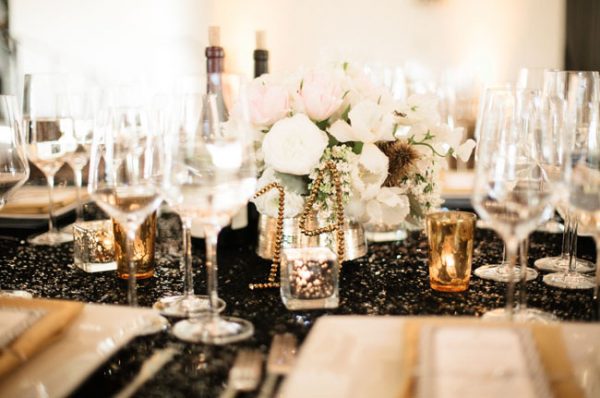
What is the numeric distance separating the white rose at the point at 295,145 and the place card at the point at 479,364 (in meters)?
0.48

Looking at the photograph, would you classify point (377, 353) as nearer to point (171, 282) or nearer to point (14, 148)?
point (171, 282)

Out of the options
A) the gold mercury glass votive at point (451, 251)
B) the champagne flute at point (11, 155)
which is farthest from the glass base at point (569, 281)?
the champagne flute at point (11, 155)

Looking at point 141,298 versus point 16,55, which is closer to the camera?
point 141,298

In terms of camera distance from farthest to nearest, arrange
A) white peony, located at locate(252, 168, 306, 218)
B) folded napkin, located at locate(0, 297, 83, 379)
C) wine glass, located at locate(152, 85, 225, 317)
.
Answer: white peony, located at locate(252, 168, 306, 218) < wine glass, located at locate(152, 85, 225, 317) < folded napkin, located at locate(0, 297, 83, 379)

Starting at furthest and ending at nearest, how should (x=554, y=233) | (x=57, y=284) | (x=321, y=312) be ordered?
1. (x=554, y=233)
2. (x=57, y=284)
3. (x=321, y=312)

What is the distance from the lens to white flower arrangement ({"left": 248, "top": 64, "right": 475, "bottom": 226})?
124 centimetres

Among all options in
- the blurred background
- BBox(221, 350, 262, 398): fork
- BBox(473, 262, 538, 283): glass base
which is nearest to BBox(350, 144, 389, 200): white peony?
BBox(473, 262, 538, 283): glass base

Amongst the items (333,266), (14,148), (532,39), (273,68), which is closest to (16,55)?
(273,68)

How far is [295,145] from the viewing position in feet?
4.02

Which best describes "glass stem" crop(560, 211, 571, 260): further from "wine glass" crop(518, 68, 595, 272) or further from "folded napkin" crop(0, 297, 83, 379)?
"folded napkin" crop(0, 297, 83, 379)

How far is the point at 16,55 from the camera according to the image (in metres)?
5.07

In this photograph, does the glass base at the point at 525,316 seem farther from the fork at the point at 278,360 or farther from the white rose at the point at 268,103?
the white rose at the point at 268,103

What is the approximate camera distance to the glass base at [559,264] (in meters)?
1.34

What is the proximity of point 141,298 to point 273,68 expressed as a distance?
4141 millimetres
